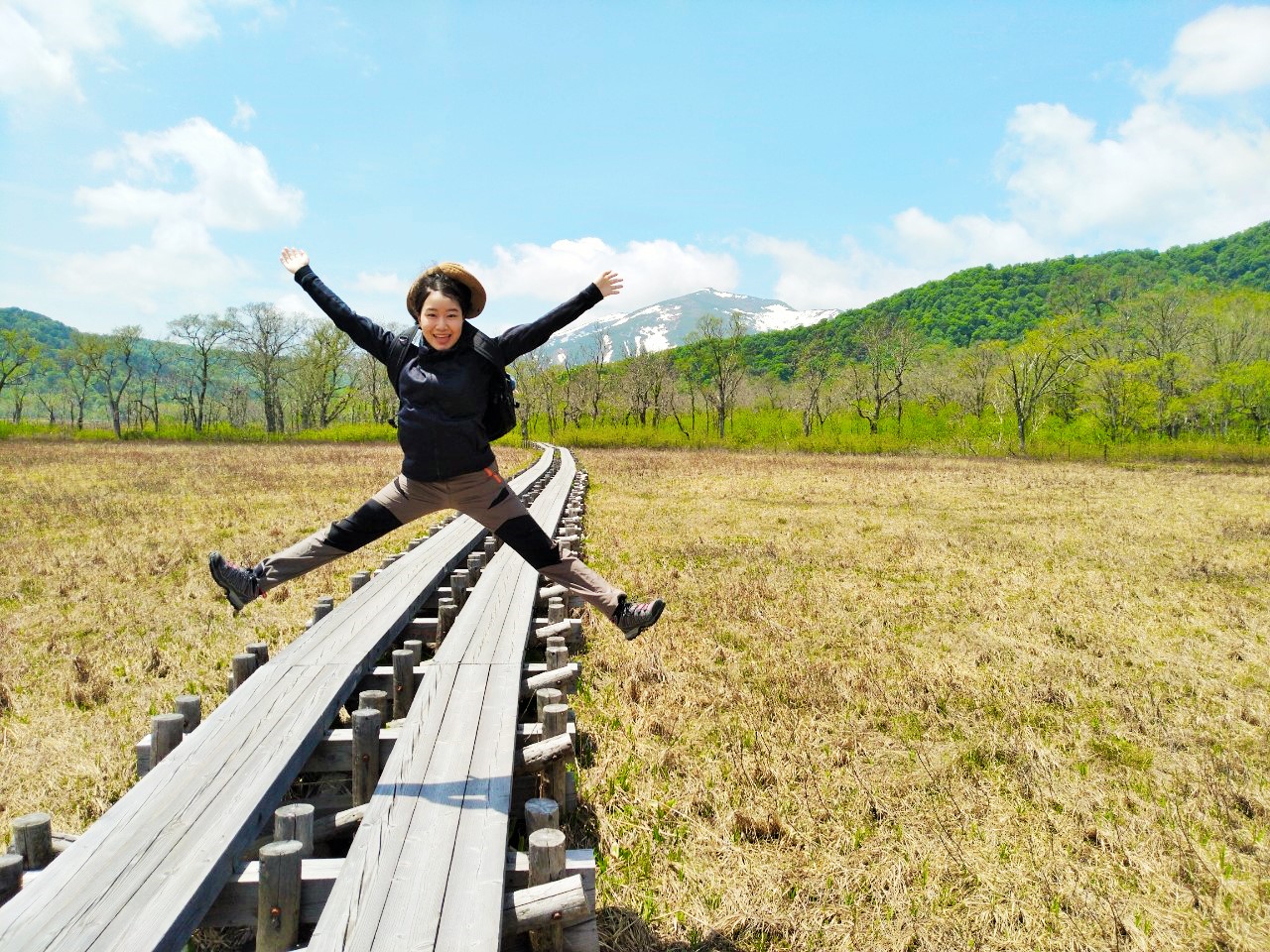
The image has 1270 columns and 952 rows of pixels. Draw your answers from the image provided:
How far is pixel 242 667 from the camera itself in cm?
366

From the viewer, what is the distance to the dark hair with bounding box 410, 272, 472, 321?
3.08 metres

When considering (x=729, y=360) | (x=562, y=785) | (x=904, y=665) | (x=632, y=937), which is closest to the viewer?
(x=632, y=937)

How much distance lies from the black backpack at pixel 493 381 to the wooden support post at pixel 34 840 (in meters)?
1.85

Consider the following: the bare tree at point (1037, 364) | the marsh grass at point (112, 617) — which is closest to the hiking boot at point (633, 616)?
the marsh grass at point (112, 617)

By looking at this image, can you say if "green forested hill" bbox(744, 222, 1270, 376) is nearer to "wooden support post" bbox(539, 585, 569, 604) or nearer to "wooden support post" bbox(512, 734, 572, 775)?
"wooden support post" bbox(539, 585, 569, 604)

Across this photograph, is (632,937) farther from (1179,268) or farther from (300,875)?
(1179,268)

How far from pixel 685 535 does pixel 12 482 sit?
17776 mm

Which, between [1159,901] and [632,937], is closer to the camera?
[632,937]

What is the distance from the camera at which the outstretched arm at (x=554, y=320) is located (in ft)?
10.3

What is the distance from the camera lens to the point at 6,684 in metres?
4.52

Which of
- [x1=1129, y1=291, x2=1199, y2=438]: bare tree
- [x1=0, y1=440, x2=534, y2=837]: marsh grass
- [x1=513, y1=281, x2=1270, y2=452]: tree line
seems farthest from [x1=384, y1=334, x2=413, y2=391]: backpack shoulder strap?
[x1=1129, y1=291, x2=1199, y2=438]: bare tree

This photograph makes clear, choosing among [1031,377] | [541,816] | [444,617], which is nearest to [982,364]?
[1031,377]

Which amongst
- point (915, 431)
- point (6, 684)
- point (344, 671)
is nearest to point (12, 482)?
point (6, 684)

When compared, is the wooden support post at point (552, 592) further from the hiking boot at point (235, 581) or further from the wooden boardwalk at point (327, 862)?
the hiking boot at point (235, 581)
